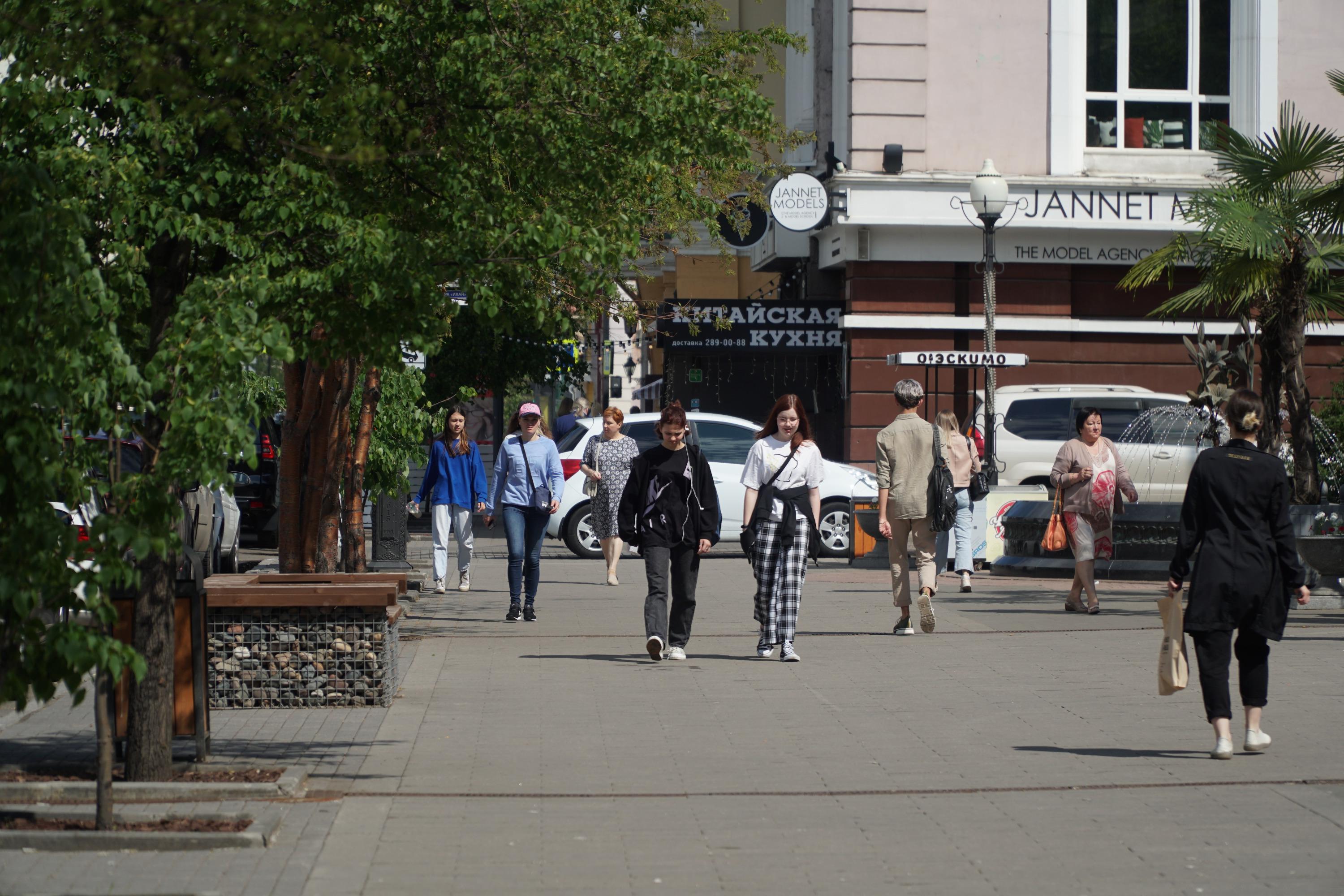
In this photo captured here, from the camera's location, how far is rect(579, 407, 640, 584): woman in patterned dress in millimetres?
17141

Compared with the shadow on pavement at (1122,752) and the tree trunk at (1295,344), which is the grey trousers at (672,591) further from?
the tree trunk at (1295,344)

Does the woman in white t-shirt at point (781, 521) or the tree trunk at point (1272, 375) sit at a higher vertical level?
the tree trunk at point (1272, 375)

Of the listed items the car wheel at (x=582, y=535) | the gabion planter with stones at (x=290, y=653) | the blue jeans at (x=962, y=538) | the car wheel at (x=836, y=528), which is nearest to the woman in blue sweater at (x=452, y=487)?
the car wheel at (x=582, y=535)

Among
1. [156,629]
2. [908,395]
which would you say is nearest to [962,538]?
[908,395]

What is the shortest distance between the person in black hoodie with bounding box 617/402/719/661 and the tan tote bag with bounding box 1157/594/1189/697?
12.6ft

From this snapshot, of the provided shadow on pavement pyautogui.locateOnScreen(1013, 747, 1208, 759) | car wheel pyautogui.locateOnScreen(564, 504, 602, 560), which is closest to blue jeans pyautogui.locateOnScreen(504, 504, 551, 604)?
car wheel pyautogui.locateOnScreen(564, 504, 602, 560)

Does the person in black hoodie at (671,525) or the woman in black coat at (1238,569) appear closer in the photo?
the woman in black coat at (1238,569)

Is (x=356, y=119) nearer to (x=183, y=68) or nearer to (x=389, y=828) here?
(x=183, y=68)

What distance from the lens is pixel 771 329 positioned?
Answer: 27266 millimetres

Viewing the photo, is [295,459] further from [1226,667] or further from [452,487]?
[1226,667]

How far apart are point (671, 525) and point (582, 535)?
10039 mm

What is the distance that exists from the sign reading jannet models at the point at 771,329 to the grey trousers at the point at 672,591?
15601 mm

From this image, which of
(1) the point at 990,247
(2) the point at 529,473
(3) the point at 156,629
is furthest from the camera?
(1) the point at 990,247

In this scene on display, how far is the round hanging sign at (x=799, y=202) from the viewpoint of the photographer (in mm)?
26859
